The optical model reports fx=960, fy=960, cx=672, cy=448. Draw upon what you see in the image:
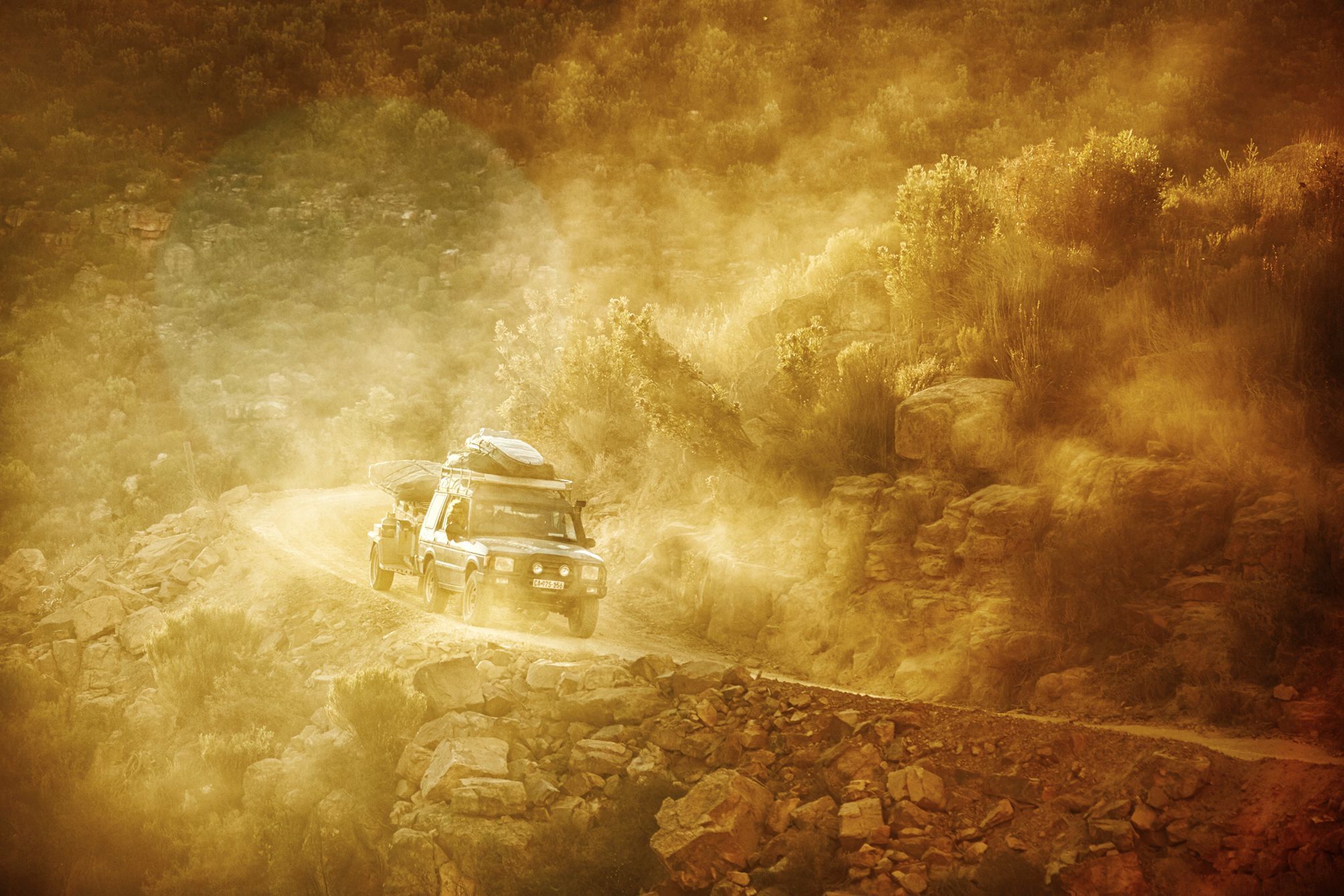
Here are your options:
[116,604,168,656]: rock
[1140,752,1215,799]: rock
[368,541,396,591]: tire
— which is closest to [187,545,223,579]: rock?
[116,604,168,656]: rock

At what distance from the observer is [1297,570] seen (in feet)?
26.8

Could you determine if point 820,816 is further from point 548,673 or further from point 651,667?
point 548,673

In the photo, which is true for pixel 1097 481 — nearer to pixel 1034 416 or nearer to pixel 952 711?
pixel 1034 416

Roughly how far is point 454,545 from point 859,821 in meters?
7.51

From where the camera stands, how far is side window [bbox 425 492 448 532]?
14141mm

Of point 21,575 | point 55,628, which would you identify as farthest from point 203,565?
point 21,575

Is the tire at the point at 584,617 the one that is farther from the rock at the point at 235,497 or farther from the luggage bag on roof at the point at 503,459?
the rock at the point at 235,497

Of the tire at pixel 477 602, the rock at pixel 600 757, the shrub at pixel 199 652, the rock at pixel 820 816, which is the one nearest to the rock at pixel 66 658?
the shrub at pixel 199 652

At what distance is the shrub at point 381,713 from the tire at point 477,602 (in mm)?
2079

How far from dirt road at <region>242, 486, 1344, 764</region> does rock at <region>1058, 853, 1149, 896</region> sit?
1.24m

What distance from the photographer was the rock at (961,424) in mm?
11328

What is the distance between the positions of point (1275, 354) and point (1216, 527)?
2097 millimetres

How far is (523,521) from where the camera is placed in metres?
13.5

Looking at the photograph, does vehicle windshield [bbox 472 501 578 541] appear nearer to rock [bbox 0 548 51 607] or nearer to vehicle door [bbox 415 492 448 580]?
vehicle door [bbox 415 492 448 580]
